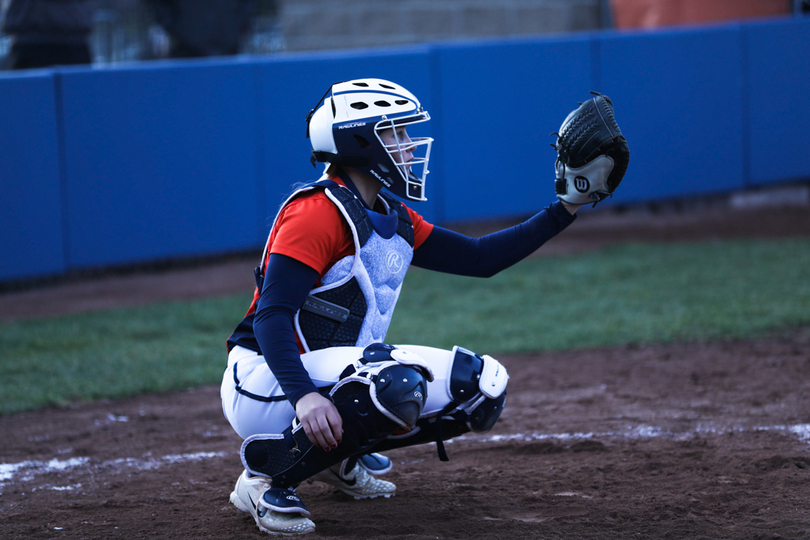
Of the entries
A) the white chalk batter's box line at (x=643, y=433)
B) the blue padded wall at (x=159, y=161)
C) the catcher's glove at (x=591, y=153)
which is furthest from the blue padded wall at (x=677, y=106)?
the catcher's glove at (x=591, y=153)

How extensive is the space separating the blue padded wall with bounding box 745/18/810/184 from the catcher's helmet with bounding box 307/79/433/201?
8349 mm

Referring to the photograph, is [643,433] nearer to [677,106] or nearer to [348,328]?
[348,328]

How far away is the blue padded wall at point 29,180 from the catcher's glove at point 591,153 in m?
5.67

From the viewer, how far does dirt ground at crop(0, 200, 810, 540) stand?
Result: 9.20 feet

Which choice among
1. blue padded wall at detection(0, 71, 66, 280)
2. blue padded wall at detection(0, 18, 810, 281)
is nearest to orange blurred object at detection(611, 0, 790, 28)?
blue padded wall at detection(0, 18, 810, 281)

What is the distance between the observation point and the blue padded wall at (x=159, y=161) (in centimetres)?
761

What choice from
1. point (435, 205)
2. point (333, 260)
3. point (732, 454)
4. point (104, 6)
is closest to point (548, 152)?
point (435, 205)

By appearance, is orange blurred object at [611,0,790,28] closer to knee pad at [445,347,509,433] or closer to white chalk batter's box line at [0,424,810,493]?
white chalk batter's box line at [0,424,810,493]

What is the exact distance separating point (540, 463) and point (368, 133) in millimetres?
1483

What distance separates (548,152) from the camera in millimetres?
9484

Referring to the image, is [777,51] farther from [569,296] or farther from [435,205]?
[569,296]

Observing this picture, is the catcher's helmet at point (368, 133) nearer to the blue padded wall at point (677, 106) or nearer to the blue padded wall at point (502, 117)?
the blue padded wall at point (502, 117)

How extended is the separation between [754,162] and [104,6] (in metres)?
7.97

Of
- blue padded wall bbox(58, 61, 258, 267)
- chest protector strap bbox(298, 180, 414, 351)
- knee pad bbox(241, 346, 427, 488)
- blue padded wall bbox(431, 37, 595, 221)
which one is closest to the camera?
knee pad bbox(241, 346, 427, 488)
